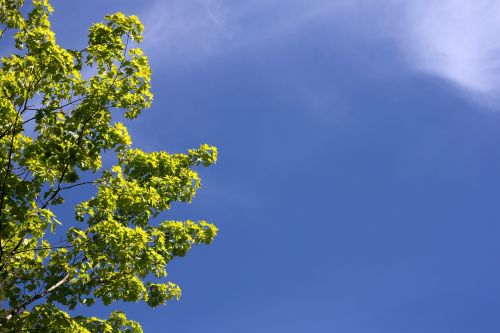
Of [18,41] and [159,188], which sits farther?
[159,188]

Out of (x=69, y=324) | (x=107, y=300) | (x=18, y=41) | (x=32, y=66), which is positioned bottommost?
(x=69, y=324)

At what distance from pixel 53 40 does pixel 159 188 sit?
15.9ft

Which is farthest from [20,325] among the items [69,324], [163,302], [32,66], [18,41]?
[18,41]

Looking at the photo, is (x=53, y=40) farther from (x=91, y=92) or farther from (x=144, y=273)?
(x=144, y=273)

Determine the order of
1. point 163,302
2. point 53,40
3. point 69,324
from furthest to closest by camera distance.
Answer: point 163,302
point 53,40
point 69,324

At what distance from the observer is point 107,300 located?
12.4m

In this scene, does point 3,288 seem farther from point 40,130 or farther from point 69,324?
point 40,130

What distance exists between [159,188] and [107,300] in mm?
3338

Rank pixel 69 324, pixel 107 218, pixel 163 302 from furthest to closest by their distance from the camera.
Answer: pixel 163 302 → pixel 107 218 → pixel 69 324

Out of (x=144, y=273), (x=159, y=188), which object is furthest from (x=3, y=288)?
(x=159, y=188)

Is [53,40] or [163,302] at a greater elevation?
[53,40]

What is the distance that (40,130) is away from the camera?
458 inches

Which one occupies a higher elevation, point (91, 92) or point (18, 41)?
point (18, 41)

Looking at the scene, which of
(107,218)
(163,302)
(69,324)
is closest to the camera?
(69,324)
